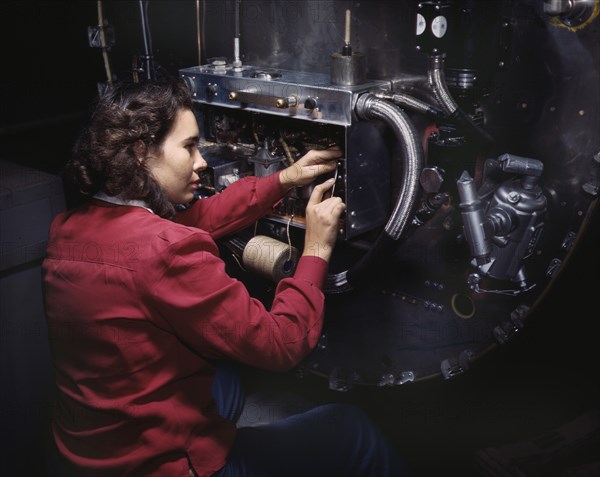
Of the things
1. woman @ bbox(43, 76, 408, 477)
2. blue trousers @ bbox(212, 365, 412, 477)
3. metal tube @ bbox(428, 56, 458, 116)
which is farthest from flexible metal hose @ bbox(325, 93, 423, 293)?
blue trousers @ bbox(212, 365, 412, 477)

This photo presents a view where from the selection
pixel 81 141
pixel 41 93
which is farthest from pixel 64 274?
pixel 41 93

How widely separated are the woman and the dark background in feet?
1.92

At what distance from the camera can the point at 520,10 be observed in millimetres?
1595

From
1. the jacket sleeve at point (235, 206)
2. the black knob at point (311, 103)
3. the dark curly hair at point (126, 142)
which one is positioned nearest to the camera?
the dark curly hair at point (126, 142)

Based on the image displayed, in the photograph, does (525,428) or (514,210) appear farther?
(525,428)

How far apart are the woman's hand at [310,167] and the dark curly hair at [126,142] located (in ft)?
1.52

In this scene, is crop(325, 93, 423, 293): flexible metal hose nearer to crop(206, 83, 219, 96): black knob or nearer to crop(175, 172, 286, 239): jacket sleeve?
crop(175, 172, 286, 239): jacket sleeve

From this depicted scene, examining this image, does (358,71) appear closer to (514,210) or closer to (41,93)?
(514,210)

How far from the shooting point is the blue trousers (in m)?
1.53

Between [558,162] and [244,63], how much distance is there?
3.85ft

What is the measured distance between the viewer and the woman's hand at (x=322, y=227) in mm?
1637

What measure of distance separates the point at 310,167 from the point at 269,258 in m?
0.34

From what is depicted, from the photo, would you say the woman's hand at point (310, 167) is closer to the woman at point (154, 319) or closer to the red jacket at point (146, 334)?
the woman at point (154, 319)

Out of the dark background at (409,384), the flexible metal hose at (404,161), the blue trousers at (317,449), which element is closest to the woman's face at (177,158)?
the flexible metal hose at (404,161)
